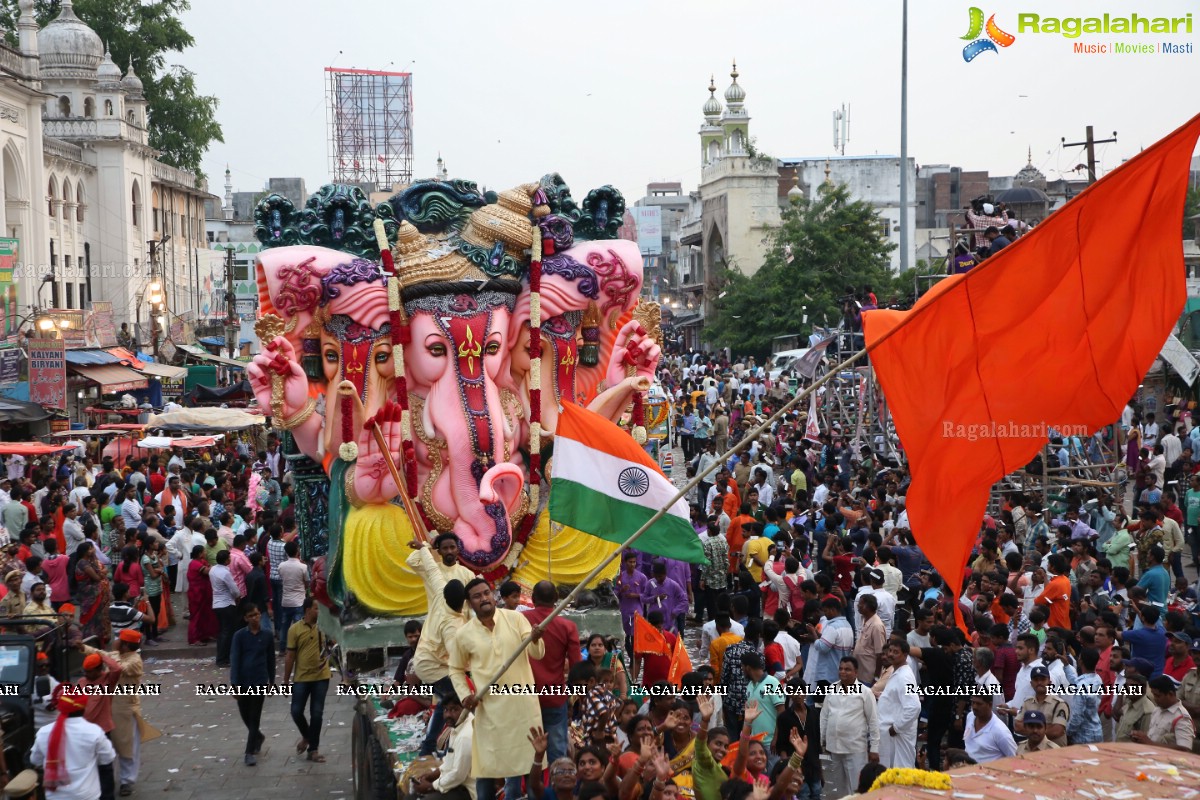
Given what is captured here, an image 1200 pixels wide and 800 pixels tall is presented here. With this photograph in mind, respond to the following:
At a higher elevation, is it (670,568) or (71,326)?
(71,326)

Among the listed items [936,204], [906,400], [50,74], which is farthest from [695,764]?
[936,204]

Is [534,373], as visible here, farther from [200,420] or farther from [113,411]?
[113,411]

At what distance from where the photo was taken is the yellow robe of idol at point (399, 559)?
10.4 metres

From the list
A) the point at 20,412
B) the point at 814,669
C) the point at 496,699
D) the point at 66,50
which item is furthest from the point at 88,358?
the point at 496,699

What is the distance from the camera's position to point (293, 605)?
45.2 ft

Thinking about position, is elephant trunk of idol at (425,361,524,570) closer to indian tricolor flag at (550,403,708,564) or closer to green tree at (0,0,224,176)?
indian tricolor flag at (550,403,708,564)

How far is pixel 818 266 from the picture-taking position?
44.0 meters

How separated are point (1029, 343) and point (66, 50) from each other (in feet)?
144

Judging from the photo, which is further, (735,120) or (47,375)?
(735,120)

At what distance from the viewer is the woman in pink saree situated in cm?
1495

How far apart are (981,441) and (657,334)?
209 inches

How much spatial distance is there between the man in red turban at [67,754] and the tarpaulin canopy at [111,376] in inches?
865

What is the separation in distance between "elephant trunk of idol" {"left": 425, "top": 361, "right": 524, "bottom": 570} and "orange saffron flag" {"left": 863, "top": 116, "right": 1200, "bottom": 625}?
3.96 m

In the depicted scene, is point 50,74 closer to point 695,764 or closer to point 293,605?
point 293,605
